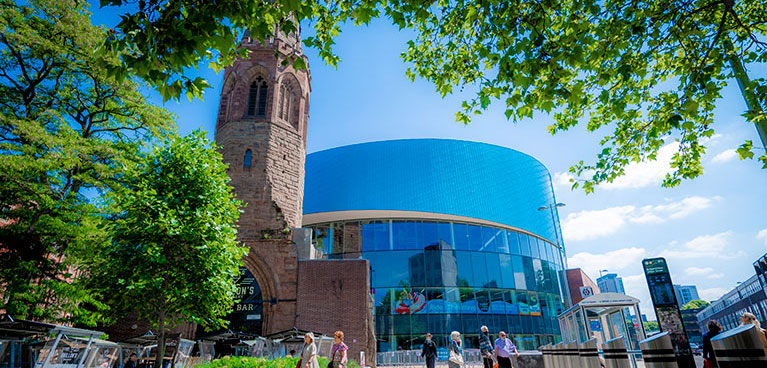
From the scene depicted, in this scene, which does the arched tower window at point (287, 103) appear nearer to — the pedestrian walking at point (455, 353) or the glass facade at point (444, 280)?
the glass facade at point (444, 280)

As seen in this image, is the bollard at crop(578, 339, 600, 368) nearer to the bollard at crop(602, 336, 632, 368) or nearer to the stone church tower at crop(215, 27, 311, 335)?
the bollard at crop(602, 336, 632, 368)

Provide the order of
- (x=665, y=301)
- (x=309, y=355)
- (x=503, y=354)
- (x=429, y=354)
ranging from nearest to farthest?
(x=309, y=355) < (x=503, y=354) < (x=665, y=301) < (x=429, y=354)

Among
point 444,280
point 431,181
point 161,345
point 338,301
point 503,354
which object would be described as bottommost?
point 503,354

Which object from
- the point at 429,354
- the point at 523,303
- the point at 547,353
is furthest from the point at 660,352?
the point at 523,303

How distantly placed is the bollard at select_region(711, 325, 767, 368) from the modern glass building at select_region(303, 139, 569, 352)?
1088 inches

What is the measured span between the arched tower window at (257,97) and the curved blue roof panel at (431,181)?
17.3 metres

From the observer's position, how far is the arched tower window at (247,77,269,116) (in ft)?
72.7

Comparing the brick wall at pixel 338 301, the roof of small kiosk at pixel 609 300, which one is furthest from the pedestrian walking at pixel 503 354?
the brick wall at pixel 338 301

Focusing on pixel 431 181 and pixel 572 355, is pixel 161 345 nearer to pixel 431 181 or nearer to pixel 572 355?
pixel 572 355

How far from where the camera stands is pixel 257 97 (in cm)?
2245

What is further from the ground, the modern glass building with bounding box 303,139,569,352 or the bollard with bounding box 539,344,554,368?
the modern glass building with bounding box 303,139,569,352

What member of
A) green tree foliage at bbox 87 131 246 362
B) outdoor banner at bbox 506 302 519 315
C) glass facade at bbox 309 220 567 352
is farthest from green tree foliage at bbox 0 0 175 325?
outdoor banner at bbox 506 302 519 315

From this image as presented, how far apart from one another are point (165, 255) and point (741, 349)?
13.3 m

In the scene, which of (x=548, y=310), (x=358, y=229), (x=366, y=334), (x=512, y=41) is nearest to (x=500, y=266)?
(x=548, y=310)
